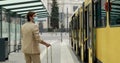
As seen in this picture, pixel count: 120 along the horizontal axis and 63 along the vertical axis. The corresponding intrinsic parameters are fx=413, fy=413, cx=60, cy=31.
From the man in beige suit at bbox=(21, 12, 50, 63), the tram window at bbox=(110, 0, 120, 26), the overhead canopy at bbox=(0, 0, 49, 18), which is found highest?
the overhead canopy at bbox=(0, 0, 49, 18)

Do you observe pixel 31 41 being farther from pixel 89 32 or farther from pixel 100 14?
pixel 100 14

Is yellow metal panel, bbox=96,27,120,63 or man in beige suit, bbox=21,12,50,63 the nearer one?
yellow metal panel, bbox=96,27,120,63

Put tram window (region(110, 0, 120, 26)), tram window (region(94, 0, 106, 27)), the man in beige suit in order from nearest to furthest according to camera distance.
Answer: tram window (region(110, 0, 120, 26)) < tram window (region(94, 0, 106, 27)) < the man in beige suit

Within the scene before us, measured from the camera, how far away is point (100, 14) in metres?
9.34

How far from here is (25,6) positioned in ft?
83.3

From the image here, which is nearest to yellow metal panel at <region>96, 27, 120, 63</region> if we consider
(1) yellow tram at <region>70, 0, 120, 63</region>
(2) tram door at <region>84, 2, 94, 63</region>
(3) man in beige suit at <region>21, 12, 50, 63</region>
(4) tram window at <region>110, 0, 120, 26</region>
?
(1) yellow tram at <region>70, 0, 120, 63</region>

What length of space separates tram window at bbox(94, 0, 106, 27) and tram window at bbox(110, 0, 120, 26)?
0.96 meters

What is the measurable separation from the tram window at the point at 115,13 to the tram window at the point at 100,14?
3.14 feet

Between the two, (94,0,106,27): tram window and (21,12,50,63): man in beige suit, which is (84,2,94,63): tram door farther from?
→ (21,12,50,63): man in beige suit

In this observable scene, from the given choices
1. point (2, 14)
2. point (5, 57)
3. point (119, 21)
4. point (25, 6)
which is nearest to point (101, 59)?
point (119, 21)

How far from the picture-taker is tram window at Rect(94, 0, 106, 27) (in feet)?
28.5

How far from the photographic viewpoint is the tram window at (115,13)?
7023 mm

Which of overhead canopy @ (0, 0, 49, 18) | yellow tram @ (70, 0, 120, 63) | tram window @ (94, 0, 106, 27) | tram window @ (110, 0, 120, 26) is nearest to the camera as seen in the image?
tram window @ (110, 0, 120, 26)

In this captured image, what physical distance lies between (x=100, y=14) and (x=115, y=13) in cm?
208
